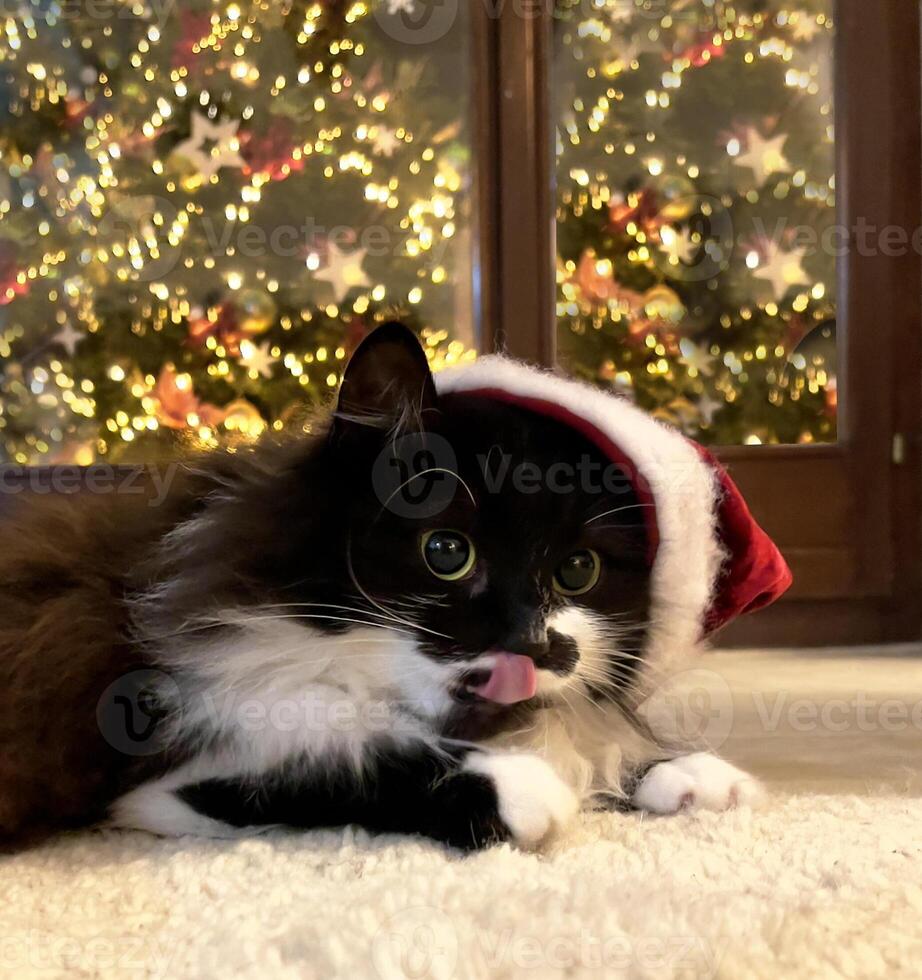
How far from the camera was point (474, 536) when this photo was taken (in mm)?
840

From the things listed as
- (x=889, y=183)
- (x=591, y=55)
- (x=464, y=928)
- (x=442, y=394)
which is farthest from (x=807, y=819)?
(x=591, y=55)

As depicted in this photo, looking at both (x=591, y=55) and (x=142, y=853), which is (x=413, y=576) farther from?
(x=591, y=55)

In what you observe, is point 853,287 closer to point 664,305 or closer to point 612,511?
point 664,305

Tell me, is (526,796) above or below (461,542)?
below

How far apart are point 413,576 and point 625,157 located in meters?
1.99

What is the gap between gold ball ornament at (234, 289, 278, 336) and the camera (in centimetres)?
244

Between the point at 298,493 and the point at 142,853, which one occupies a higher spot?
the point at 298,493

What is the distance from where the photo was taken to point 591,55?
2428 millimetres

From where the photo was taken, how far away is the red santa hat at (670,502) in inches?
36.4

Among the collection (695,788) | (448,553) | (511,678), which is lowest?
(695,788)

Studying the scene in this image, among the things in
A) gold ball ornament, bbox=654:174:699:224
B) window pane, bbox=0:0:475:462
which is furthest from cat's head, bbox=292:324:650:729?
gold ball ornament, bbox=654:174:699:224

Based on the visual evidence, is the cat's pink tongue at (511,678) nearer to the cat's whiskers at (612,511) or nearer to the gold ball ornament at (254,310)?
the cat's whiskers at (612,511)

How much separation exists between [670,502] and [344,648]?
0.37 metres

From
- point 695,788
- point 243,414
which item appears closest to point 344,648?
point 695,788
